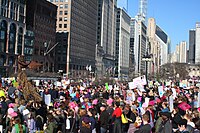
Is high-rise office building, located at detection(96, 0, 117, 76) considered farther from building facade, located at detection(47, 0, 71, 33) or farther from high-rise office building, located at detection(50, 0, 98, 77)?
building facade, located at detection(47, 0, 71, 33)

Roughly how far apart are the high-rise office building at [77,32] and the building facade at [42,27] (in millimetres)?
9735

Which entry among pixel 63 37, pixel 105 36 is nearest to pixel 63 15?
pixel 63 37

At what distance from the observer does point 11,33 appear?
3676 inches

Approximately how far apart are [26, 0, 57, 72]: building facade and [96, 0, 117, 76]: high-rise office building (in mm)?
48656

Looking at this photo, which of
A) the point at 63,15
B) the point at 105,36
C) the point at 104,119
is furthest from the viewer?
the point at 105,36

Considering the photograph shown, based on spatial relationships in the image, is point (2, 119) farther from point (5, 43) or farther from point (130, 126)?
point (5, 43)

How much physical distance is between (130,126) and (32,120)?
176 inches

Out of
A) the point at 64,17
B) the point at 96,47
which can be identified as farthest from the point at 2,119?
the point at 96,47

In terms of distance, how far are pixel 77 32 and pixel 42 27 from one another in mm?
29435

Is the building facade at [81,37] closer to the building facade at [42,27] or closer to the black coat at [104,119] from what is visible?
the building facade at [42,27]

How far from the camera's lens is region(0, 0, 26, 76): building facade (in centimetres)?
8938

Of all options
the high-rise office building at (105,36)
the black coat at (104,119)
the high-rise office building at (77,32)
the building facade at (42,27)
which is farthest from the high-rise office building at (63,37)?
the black coat at (104,119)

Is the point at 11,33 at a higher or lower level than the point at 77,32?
lower

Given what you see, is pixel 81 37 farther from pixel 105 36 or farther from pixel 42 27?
pixel 105 36
